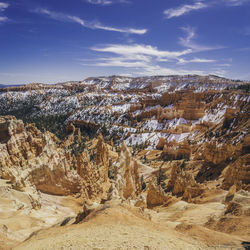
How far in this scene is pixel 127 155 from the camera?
27.0 metres

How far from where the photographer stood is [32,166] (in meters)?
19.9

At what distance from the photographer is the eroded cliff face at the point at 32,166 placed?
19359mm

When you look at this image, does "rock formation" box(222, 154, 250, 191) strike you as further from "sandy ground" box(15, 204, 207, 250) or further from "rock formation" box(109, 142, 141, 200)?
"sandy ground" box(15, 204, 207, 250)

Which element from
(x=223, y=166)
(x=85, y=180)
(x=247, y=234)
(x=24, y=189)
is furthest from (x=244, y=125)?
(x=24, y=189)

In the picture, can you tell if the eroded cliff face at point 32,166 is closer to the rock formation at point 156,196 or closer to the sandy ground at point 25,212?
the sandy ground at point 25,212

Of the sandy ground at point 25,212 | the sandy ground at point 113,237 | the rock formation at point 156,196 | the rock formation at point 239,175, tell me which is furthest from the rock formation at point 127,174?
the rock formation at point 239,175

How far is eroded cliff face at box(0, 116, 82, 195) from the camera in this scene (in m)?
19.4

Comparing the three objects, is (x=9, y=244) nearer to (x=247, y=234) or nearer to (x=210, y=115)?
(x=247, y=234)

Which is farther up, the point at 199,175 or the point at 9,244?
the point at 9,244

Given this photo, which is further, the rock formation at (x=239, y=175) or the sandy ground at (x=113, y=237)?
the rock formation at (x=239, y=175)

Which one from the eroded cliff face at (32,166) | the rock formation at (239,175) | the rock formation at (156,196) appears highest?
the eroded cliff face at (32,166)

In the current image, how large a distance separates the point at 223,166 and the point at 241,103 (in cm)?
6613

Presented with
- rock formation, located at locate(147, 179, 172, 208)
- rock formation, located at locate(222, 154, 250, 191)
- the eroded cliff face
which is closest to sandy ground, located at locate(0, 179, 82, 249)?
the eroded cliff face

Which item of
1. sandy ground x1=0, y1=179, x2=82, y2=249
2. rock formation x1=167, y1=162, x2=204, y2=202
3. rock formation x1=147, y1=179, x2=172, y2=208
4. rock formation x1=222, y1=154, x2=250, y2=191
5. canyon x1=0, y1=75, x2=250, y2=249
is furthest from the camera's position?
rock formation x1=222, y1=154, x2=250, y2=191
